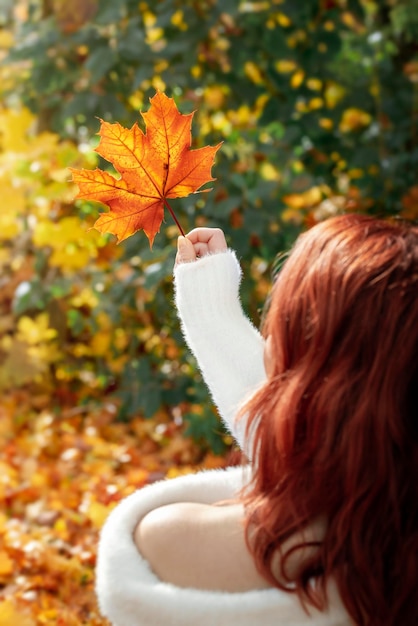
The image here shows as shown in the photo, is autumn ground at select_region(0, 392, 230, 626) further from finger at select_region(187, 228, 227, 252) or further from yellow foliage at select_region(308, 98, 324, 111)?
yellow foliage at select_region(308, 98, 324, 111)

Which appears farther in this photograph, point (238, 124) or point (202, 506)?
point (238, 124)

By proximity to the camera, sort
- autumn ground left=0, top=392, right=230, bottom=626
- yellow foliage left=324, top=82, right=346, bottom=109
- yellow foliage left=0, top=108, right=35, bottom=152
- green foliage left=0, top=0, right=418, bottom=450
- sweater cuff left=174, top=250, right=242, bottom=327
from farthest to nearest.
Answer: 1. yellow foliage left=324, top=82, right=346, bottom=109
2. yellow foliage left=0, top=108, right=35, bottom=152
3. green foliage left=0, top=0, right=418, bottom=450
4. autumn ground left=0, top=392, right=230, bottom=626
5. sweater cuff left=174, top=250, right=242, bottom=327

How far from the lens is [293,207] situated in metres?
2.78

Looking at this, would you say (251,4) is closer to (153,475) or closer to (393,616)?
(153,475)

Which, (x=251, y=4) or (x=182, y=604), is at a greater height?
(x=251, y=4)

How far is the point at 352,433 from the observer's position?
0.99 m

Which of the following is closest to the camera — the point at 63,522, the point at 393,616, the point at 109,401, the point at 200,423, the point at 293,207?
the point at 393,616

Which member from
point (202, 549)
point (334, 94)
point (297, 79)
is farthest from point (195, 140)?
point (202, 549)

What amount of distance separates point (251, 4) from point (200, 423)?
1.40m

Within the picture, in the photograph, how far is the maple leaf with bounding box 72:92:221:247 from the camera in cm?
117

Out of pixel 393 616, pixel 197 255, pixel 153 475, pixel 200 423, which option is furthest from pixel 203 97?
pixel 393 616

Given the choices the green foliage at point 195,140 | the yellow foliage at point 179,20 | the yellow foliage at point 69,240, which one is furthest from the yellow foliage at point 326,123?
the yellow foliage at point 69,240

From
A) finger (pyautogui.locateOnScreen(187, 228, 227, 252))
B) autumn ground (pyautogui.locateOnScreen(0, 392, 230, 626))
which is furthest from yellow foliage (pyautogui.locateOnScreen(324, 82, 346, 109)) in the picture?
finger (pyautogui.locateOnScreen(187, 228, 227, 252))

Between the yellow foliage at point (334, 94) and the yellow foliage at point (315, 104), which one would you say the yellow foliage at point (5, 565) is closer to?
the yellow foliage at point (315, 104)
